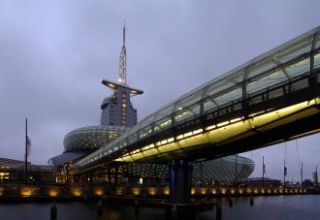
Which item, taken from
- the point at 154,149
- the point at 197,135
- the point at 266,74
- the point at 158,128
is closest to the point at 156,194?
the point at 154,149

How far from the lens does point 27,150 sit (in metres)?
83.1

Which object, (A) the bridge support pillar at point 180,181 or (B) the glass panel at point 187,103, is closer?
(B) the glass panel at point 187,103

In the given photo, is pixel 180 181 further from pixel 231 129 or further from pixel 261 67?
pixel 261 67

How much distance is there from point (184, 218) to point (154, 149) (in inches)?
395

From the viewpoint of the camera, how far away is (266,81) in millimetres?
28812

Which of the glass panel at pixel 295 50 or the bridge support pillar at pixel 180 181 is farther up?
the glass panel at pixel 295 50

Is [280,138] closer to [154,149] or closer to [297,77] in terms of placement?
[297,77]

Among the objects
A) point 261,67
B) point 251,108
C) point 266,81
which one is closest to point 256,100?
point 251,108

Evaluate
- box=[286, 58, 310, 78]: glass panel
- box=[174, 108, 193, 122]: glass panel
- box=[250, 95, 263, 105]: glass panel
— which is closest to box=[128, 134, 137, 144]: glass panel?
box=[174, 108, 193, 122]: glass panel

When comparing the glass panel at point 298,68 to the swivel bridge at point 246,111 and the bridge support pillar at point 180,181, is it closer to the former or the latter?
the swivel bridge at point 246,111

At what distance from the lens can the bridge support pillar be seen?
51625 mm

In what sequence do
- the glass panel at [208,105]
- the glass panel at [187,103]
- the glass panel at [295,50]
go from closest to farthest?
the glass panel at [295,50] < the glass panel at [208,105] < the glass panel at [187,103]

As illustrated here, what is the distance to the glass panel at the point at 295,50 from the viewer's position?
26405mm

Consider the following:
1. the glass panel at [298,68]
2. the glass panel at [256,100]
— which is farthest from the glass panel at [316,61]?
the glass panel at [256,100]
